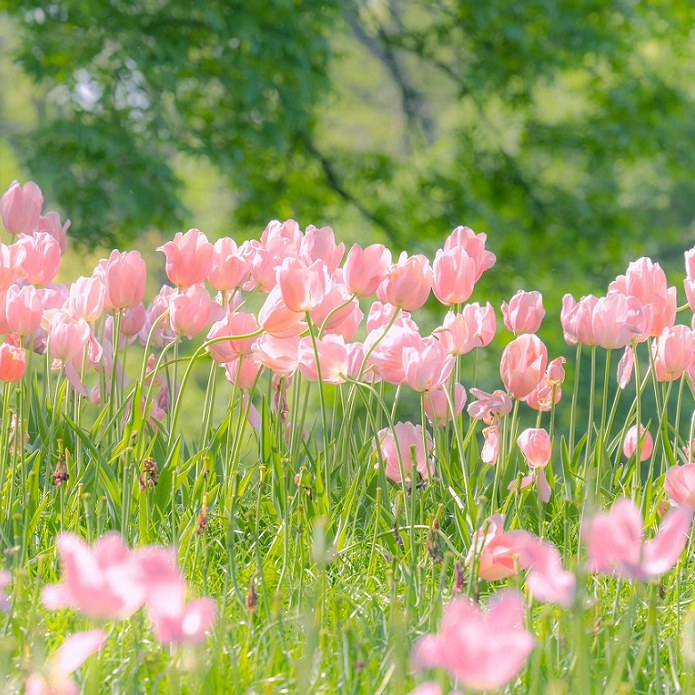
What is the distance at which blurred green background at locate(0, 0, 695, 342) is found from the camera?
6602 millimetres

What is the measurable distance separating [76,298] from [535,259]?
6.84 m

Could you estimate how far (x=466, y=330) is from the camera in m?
1.94

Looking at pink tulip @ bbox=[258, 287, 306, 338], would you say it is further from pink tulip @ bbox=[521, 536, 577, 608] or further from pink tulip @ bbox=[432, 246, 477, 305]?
pink tulip @ bbox=[521, 536, 577, 608]

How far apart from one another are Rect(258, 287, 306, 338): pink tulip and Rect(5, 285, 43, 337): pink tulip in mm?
453

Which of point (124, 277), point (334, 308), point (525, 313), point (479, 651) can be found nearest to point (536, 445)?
point (525, 313)

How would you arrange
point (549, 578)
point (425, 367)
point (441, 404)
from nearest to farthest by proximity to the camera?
1. point (549, 578)
2. point (425, 367)
3. point (441, 404)

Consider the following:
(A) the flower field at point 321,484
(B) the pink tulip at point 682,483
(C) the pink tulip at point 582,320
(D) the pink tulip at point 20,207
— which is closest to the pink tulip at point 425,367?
(A) the flower field at point 321,484

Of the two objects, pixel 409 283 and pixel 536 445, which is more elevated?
pixel 409 283

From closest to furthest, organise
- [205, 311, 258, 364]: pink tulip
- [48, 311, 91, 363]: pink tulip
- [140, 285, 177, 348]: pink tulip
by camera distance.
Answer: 1. [205, 311, 258, 364]: pink tulip
2. [48, 311, 91, 363]: pink tulip
3. [140, 285, 177, 348]: pink tulip

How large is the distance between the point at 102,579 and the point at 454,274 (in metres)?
1.29

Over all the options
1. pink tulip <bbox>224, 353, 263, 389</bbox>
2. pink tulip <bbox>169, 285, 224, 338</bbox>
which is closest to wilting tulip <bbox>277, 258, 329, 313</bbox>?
pink tulip <bbox>169, 285, 224, 338</bbox>

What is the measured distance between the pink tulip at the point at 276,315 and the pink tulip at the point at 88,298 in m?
0.41

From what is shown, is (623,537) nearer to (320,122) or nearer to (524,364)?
(524,364)

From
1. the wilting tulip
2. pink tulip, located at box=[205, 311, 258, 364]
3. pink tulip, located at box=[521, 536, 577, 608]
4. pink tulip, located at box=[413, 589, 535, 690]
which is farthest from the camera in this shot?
pink tulip, located at box=[205, 311, 258, 364]
